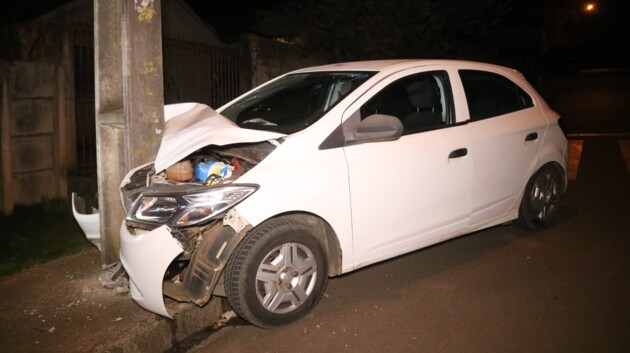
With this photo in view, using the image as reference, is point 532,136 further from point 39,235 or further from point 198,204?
point 39,235

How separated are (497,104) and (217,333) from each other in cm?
329

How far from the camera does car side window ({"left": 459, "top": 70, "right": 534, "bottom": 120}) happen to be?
504cm

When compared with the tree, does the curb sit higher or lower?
lower

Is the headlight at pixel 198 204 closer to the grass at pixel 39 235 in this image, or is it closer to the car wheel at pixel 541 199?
the grass at pixel 39 235

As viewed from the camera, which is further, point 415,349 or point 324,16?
point 324,16

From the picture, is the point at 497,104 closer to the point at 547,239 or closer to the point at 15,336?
the point at 547,239

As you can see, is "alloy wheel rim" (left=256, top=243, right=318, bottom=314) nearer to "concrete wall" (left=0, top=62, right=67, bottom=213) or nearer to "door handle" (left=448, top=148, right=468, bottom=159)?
"door handle" (left=448, top=148, right=468, bottom=159)

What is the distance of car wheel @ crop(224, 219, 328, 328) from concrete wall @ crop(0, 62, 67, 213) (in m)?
3.98

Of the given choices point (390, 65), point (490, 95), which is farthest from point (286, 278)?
point (490, 95)

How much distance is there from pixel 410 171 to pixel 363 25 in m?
8.06

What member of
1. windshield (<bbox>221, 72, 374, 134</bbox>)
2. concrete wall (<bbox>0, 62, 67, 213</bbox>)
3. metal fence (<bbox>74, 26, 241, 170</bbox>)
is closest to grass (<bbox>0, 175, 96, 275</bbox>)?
concrete wall (<bbox>0, 62, 67, 213</bbox>)

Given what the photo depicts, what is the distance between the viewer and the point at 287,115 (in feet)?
15.4

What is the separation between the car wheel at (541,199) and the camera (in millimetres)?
5719

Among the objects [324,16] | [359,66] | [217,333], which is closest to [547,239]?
[359,66]
